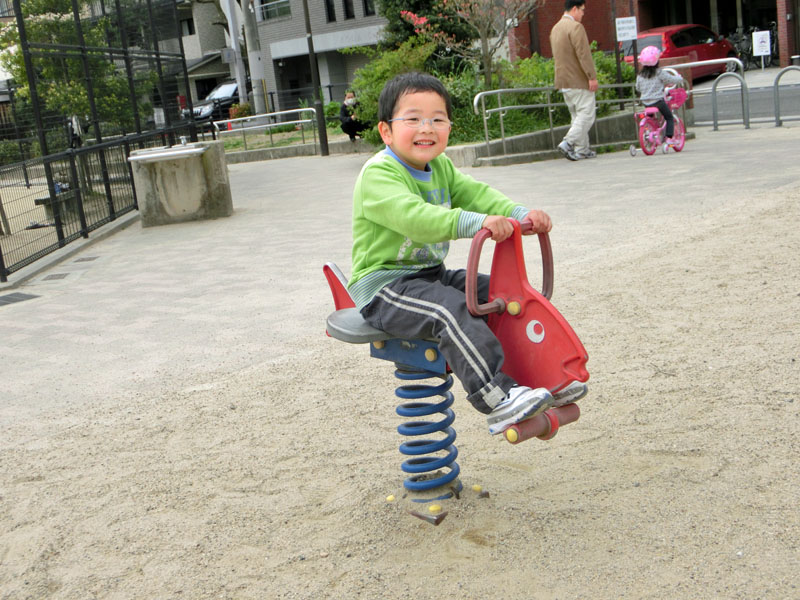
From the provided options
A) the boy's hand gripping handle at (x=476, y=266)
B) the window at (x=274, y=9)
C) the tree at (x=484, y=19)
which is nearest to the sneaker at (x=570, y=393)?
the boy's hand gripping handle at (x=476, y=266)

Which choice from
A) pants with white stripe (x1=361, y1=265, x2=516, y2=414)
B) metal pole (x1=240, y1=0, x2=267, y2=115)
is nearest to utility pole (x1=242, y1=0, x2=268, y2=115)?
metal pole (x1=240, y1=0, x2=267, y2=115)

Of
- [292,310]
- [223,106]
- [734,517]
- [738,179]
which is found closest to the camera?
[734,517]

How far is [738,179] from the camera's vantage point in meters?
10.3

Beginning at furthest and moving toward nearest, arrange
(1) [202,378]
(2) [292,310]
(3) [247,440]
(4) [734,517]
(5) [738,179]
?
(5) [738,179] < (2) [292,310] < (1) [202,378] < (3) [247,440] < (4) [734,517]

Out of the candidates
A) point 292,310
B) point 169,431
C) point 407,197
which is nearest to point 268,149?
point 292,310

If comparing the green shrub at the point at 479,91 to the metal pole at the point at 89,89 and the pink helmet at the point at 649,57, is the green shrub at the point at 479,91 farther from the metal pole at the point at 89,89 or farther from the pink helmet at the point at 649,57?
the metal pole at the point at 89,89

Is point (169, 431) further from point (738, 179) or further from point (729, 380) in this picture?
point (738, 179)

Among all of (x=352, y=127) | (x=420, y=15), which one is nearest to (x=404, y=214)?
(x=420, y=15)

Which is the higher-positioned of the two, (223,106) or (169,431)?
(223,106)

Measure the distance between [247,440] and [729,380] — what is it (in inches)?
93.2

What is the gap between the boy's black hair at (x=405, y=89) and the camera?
129 inches

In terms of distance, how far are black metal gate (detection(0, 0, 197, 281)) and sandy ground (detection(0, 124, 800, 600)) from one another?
490 cm

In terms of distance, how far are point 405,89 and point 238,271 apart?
549 centimetres

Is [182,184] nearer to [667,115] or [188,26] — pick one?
[667,115]
